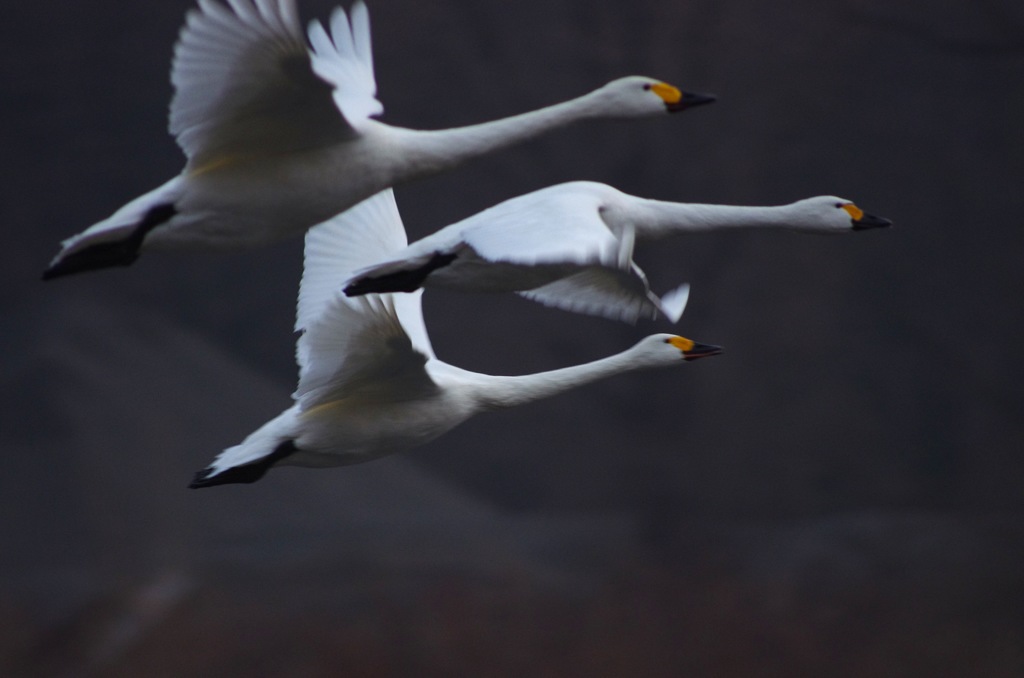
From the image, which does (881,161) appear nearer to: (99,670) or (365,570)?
(365,570)

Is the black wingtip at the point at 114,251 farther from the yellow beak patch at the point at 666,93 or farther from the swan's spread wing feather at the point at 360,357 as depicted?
the yellow beak patch at the point at 666,93

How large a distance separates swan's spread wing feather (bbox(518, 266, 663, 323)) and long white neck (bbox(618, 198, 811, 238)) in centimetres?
10

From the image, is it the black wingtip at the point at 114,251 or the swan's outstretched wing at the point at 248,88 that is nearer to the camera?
the swan's outstretched wing at the point at 248,88

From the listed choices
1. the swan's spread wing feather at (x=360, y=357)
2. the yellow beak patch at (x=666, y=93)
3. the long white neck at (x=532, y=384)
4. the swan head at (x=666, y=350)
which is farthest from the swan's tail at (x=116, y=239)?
the swan head at (x=666, y=350)

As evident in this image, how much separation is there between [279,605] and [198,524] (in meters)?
0.41

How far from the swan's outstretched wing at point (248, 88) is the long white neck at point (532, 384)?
1.83ft

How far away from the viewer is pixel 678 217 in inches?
94.7

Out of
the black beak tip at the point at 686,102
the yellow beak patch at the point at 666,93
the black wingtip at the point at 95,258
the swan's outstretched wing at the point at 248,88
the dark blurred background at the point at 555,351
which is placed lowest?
the dark blurred background at the point at 555,351

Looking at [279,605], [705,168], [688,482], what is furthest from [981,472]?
[279,605]

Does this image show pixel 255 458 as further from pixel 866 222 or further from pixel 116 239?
Answer: pixel 866 222

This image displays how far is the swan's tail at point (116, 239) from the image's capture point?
6.55 feet

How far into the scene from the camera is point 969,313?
17.2ft

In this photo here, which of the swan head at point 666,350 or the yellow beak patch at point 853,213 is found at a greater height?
the yellow beak patch at point 853,213

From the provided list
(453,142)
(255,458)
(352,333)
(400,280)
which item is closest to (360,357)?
(352,333)
